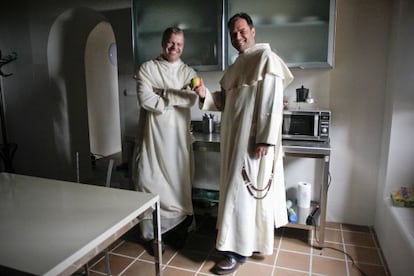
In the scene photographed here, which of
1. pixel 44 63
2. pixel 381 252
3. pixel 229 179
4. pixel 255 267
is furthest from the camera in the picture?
pixel 44 63

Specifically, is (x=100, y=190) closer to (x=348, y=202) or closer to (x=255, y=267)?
(x=255, y=267)

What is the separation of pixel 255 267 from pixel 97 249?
4.25 feet

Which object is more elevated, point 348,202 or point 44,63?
point 44,63

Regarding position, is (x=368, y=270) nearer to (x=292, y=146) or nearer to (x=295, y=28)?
(x=292, y=146)

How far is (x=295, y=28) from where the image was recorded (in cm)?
218

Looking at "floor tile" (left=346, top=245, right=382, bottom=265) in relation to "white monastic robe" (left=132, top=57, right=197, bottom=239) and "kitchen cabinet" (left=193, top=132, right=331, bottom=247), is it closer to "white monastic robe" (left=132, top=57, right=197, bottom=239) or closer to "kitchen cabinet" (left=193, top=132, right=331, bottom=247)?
"kitchen cabinet" (left=193, top=132, right=331, bottom=247)

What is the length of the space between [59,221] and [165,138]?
106 centimetres

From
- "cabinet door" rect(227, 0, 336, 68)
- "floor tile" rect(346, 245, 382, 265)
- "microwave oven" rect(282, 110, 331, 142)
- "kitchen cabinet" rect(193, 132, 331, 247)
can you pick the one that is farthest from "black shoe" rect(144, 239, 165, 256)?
"cabinet door" rect(227, 0, 336, 68)

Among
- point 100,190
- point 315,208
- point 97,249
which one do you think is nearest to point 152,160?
point 100,190

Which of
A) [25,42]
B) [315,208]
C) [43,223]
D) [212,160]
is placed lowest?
[315,208]

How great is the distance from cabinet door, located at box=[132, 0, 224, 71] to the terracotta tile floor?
1.36 m

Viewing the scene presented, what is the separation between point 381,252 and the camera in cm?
209

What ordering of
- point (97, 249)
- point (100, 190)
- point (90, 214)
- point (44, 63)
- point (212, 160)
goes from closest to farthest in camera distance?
point (97, 249) < point (90, 214) < point (100, 190) < point (212, 160) < point (44, 63)

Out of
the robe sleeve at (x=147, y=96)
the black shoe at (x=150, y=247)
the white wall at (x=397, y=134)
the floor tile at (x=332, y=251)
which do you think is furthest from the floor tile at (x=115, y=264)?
the white wall at (x=397, y=134)
